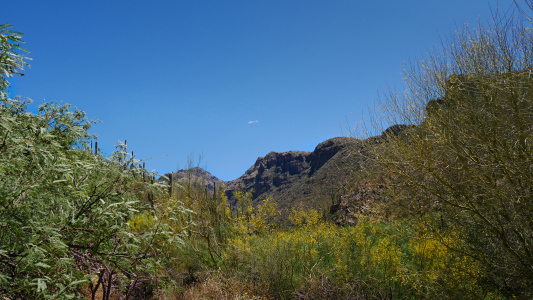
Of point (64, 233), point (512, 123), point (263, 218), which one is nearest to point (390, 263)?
→ point (512, 123)

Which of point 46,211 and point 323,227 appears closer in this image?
point 46,211

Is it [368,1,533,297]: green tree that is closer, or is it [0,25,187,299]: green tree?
[0,25,187,299]: green tree

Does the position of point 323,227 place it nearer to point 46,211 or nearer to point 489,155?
point 489,155

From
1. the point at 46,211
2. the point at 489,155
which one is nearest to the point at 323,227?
the point at 489,155

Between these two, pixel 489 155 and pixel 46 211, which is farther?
pixel 489 155

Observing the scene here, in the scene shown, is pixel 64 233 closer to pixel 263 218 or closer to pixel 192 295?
pixel 192 295

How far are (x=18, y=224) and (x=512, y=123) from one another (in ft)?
18.7

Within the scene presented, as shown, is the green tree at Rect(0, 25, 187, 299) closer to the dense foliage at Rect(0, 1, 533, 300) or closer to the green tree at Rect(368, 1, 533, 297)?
the dense foliage at Rect(0, 1, 533, 300)

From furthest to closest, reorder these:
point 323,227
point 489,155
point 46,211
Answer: point 323,227 < point 489,155 < point 46,211

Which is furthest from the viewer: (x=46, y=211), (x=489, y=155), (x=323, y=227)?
(x=323, y=227)

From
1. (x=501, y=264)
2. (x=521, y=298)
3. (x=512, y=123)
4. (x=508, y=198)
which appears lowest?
(x=521, y=298)

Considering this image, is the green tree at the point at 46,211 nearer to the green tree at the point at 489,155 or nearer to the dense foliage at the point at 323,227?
the dense foliage at the point at 323,227

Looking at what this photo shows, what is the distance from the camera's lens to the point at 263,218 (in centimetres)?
768

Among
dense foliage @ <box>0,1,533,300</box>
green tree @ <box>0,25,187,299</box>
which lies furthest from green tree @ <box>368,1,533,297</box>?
green tree @ <box>0,25,187,299</box>
